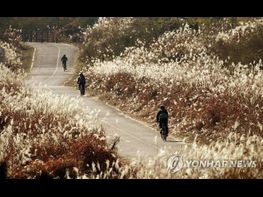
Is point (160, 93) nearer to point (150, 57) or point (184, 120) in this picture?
point (184, 120)

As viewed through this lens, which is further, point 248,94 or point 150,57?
point 150,57

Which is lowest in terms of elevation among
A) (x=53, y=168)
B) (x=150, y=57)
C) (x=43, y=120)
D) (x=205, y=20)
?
(x=53, y=168)

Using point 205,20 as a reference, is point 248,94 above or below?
below

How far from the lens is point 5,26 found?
5397 cm

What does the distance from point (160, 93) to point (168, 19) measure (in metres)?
19.5

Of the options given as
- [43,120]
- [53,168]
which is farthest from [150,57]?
[53,168]

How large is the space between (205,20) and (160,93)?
16.9m

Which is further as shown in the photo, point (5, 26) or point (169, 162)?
point (5, 26)

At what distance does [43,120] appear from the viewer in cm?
1321
